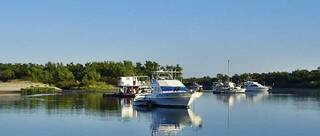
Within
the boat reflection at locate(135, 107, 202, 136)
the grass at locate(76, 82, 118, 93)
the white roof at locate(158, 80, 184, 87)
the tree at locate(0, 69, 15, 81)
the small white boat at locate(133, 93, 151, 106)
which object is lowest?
the boat reflection at locate(135, 107, 202, 136)

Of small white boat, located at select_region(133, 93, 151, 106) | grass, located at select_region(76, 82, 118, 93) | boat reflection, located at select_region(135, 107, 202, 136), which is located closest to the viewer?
boat reflection, located at select_region(135, 107, 202, 136)

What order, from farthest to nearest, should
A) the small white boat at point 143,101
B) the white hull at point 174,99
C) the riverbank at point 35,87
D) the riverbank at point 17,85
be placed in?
the riverbank at point 17,85 → the riverbank at point 35,87 → the small white boat at point 143,101 → the white hull at point 174,99

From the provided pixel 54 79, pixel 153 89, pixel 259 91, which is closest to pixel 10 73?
pixel 54 79

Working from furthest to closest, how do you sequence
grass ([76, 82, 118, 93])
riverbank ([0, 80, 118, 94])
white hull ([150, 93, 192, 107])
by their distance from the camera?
grass ([76, 82, 118, 93]), riverbank ([0, 80, 118, 94]), white hull ([150, 93, 192, 107])

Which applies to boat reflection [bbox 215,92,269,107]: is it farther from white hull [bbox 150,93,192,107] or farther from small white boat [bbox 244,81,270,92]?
small white boat [bbox 244,81,270,92]

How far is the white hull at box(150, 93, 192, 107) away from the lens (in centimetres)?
7181

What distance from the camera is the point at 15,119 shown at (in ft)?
179

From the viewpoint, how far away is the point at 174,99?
238ft

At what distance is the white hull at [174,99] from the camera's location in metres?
71.8

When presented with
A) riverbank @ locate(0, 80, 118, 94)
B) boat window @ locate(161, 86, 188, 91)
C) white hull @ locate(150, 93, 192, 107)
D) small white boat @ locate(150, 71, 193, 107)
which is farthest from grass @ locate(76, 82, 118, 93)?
boat window @ locate(161, 86, 188, 91)

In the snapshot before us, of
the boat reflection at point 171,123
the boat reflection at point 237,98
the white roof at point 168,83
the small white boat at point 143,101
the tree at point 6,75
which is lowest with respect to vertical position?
the boat reflection at point 171,123

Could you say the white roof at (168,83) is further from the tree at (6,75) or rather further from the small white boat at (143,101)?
the tree at (6,75)

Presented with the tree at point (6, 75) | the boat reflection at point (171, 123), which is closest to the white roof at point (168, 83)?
the boat reflection at point (171, 123)

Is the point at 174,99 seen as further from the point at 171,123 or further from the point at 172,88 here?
the point at 171,123
